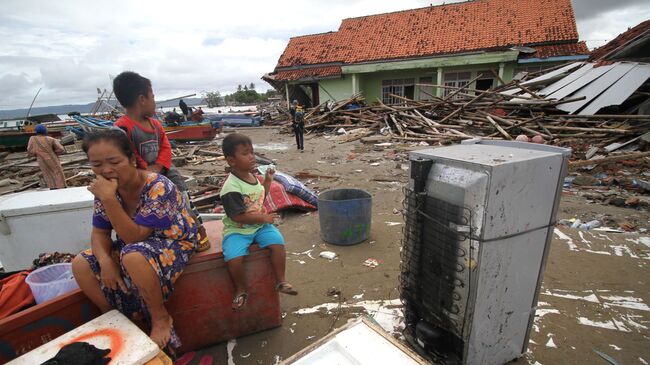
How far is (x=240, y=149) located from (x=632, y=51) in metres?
13.5

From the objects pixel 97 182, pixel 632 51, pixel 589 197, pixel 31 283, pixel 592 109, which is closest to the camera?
pixel 97 182

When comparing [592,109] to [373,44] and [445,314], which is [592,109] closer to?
[445,314]

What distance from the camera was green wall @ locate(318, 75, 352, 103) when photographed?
1922cm

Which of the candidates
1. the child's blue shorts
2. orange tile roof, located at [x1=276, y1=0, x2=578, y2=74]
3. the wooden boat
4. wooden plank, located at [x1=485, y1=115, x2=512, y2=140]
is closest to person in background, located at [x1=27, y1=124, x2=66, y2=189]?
the child's blue shorts

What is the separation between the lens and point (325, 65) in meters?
19.5

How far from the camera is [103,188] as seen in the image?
1753 millimetres

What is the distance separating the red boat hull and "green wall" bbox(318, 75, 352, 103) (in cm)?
798

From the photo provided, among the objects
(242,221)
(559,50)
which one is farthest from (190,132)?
(559,50)

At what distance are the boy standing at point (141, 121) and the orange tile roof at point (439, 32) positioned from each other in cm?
1728

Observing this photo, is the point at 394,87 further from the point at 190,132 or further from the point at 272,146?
the point at 190,132

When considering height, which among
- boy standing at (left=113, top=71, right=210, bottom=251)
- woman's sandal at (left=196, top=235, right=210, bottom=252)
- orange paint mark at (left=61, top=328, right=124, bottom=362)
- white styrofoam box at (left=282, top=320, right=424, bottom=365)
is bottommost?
orange paint mark at (left=61, top=328, right=124, bottom=362)

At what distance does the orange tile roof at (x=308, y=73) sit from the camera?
1897 centimetres

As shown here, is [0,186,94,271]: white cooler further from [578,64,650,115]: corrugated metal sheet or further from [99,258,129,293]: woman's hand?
[578,64,650,115]: corrugated metal sheet

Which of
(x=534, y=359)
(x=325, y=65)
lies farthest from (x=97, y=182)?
(x=325, y=65)
